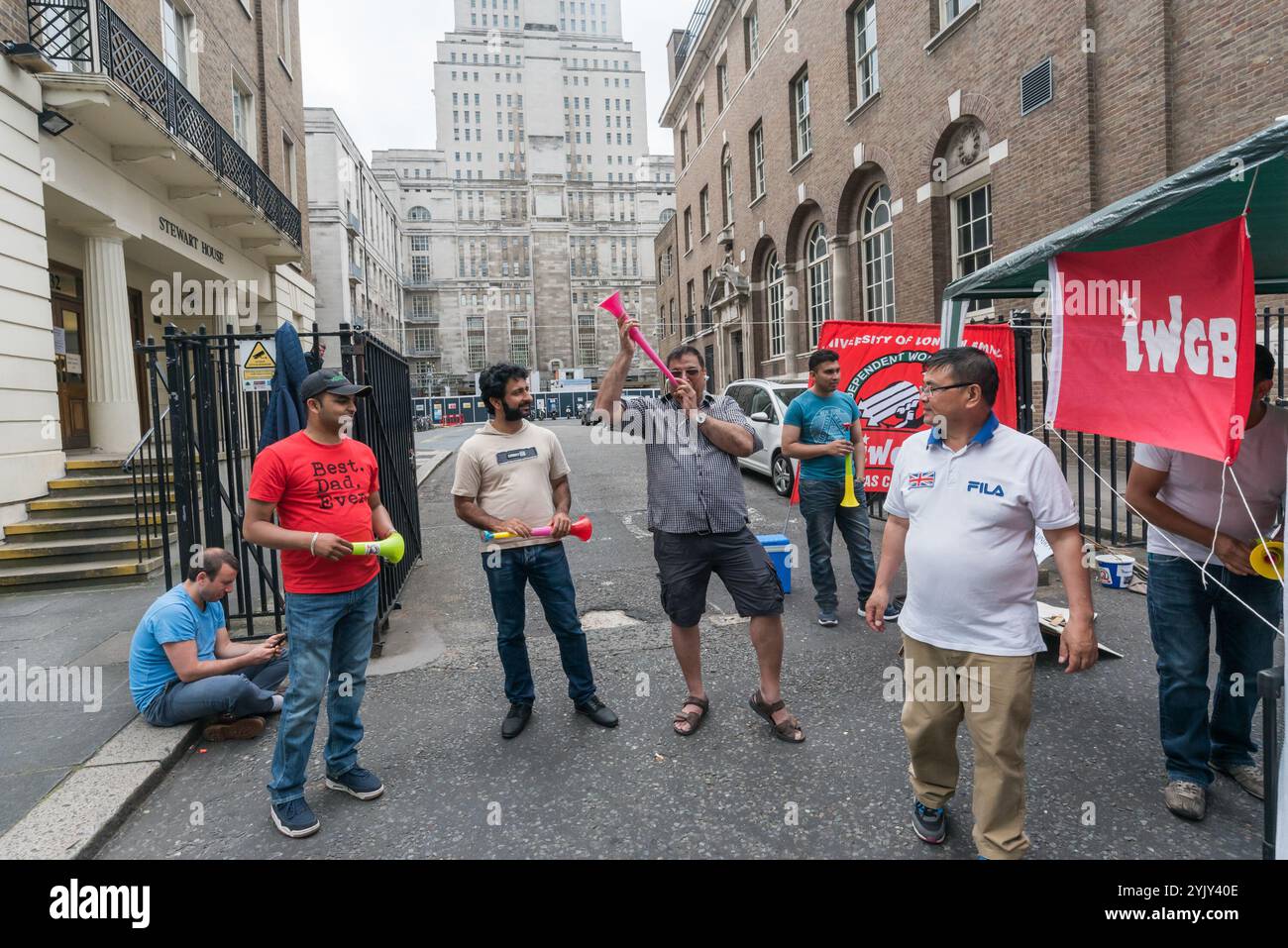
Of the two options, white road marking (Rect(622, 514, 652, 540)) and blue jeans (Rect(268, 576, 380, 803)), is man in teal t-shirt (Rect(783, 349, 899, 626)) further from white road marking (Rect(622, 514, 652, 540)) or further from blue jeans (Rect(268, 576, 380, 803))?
white road marking (Rect(622, 514, 652, 540))

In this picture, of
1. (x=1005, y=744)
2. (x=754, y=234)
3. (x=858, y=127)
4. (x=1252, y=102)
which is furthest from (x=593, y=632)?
(x=754, y=234)

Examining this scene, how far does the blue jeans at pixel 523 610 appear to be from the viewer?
13.3 feet

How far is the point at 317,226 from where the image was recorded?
160ft

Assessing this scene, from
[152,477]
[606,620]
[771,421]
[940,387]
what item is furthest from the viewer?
[771,421]

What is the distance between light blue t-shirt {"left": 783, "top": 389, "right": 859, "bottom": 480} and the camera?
18.9ft

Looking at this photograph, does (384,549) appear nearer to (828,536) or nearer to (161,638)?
(161,638)

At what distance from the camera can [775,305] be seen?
25.0 meters

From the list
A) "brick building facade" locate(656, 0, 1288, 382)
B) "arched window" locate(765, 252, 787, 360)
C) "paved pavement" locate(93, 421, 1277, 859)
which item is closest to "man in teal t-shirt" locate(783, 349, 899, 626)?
"paved pavement" locate(93, 421, 1277, 859)

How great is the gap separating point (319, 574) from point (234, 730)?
1.50m

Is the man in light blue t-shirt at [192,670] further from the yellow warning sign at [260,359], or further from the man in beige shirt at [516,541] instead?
the yellow warning sign at [260,359]

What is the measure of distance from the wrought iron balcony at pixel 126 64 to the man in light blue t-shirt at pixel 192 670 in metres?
9.26

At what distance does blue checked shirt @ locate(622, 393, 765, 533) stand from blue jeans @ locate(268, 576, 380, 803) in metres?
1.55

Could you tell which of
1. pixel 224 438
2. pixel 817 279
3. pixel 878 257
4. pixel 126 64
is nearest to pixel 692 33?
pixel 817 279

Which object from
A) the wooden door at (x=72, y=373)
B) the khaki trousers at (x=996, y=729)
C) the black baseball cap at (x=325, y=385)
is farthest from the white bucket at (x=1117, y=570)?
the wooden door at (x=72, y=373)
